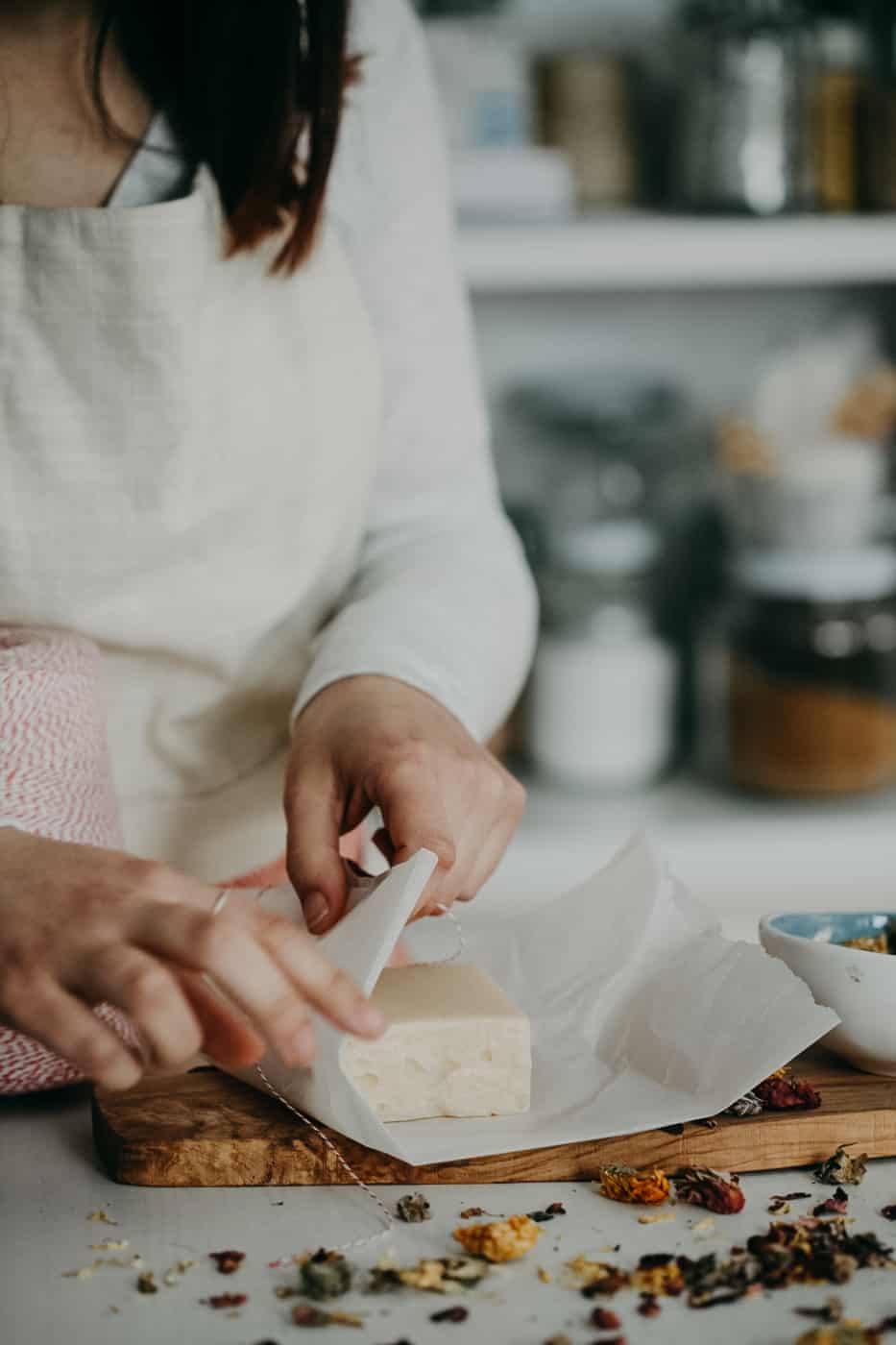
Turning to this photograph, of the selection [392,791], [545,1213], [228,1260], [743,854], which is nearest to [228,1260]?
[228,1260]

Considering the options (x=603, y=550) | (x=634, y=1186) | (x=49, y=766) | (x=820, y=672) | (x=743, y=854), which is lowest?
(x=743, y=854)

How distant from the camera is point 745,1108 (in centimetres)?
62

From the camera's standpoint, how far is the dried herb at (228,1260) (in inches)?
20.9

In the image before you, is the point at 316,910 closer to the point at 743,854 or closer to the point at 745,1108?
the point at 745,1108

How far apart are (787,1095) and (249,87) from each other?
58 cm

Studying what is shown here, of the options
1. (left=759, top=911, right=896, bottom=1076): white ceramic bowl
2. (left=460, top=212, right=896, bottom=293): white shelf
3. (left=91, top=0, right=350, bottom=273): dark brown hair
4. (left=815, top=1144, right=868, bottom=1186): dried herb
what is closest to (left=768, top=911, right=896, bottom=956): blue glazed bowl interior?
(left=759, top=911, right=896, bottom=1076): white ceramic bowl

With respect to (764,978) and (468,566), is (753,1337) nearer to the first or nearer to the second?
(764,978)

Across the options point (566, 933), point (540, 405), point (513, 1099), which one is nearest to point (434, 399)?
point (566, 933)

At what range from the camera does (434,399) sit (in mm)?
947

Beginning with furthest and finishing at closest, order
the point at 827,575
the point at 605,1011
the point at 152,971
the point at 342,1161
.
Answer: the point at 827,575
the point at 605,1011
the point at 342,1161
the point at 152,971

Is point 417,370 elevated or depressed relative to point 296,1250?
elevated

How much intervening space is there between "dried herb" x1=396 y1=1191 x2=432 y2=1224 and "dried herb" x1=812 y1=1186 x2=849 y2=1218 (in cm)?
14

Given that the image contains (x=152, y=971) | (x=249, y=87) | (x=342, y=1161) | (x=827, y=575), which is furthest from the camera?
(x=827, y=575)

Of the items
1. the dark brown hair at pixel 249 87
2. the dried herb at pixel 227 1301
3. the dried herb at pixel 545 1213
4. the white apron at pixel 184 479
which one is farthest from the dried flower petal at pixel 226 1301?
the dark brown hair at pixel 249 87
